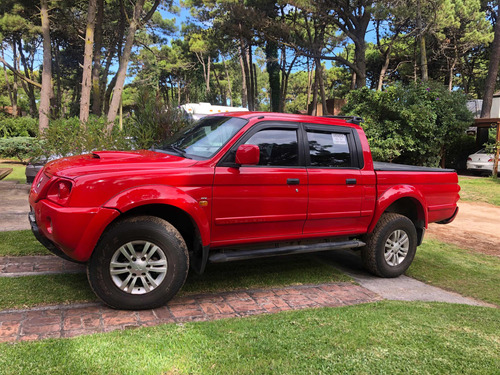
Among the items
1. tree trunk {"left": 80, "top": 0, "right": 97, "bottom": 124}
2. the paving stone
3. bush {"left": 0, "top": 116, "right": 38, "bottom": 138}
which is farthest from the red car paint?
bush {"left": 0, "top": 116, "right": 38, "bottom": 138}

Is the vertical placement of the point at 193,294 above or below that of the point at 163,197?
below

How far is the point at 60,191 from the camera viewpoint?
3.42 metres

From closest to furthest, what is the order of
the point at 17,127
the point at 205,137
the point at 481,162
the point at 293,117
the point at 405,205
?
the point at 205,137
the point at 293,117
the point at 405,205
the point at 481,162
the point at 17,127

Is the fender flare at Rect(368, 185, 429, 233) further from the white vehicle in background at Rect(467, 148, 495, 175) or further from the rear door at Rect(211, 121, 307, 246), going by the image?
the white vehicle in background at Rect(467, 148, 495, 175)

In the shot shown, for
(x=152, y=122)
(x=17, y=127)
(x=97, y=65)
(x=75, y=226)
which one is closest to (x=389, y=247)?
(x=75, y=226)

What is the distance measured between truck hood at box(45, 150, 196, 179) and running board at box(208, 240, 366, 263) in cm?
100

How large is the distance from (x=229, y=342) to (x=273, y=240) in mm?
1501

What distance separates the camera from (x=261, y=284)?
4.58m

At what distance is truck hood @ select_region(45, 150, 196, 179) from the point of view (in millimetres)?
3473

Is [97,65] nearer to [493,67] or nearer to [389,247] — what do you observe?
[389,247]

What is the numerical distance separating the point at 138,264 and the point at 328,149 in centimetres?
256

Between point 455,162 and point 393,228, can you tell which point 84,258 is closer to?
point 393,228

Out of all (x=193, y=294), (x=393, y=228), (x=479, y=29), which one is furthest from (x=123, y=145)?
(x=479, y=29)

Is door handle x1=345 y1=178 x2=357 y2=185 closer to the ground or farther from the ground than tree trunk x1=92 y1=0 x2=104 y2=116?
closer to the ground
